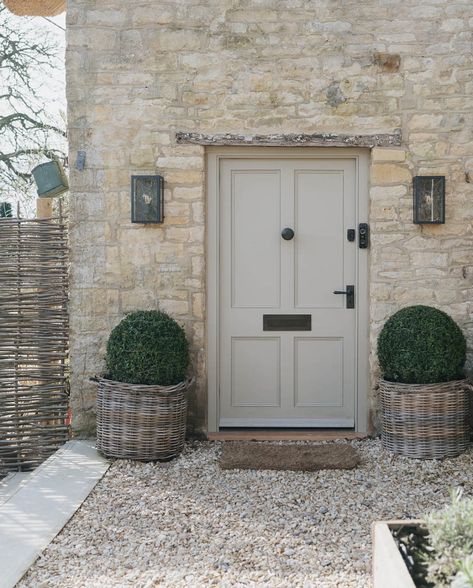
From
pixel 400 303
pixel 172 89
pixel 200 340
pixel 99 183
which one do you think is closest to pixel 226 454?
pixel 200 340

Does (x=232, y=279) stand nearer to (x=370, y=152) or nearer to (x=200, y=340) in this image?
(x=200, y=340)

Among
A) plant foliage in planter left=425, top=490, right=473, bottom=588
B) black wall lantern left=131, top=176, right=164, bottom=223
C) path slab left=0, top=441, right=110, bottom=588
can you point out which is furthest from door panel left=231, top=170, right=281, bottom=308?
plant foliage in planter left=425, top=490, right=473, bottom=588

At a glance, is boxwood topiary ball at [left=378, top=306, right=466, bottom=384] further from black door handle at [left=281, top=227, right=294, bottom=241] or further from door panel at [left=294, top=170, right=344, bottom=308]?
black door handle at [left=281, top=227, right=294, bottom=241]

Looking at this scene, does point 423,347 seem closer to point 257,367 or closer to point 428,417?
point 428,417

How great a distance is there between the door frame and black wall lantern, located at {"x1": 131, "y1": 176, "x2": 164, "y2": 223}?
40 centimetres

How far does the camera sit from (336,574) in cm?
297

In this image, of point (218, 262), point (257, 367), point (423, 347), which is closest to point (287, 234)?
point (218, 262)

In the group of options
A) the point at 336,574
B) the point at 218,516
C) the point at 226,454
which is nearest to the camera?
the point at 336,574

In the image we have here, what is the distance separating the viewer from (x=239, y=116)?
203 inches

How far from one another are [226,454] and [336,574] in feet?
5.95

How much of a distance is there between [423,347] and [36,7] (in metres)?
4.10

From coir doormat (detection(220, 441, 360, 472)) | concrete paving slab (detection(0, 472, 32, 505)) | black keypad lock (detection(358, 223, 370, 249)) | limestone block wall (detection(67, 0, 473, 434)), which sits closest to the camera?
coir doormat (detection(220, 441, 360, 472))

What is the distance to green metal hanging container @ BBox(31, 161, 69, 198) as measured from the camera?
18.4 ft

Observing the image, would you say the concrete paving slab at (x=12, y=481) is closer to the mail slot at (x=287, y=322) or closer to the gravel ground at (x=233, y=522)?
the gravel ground at (x=233, y=522)
